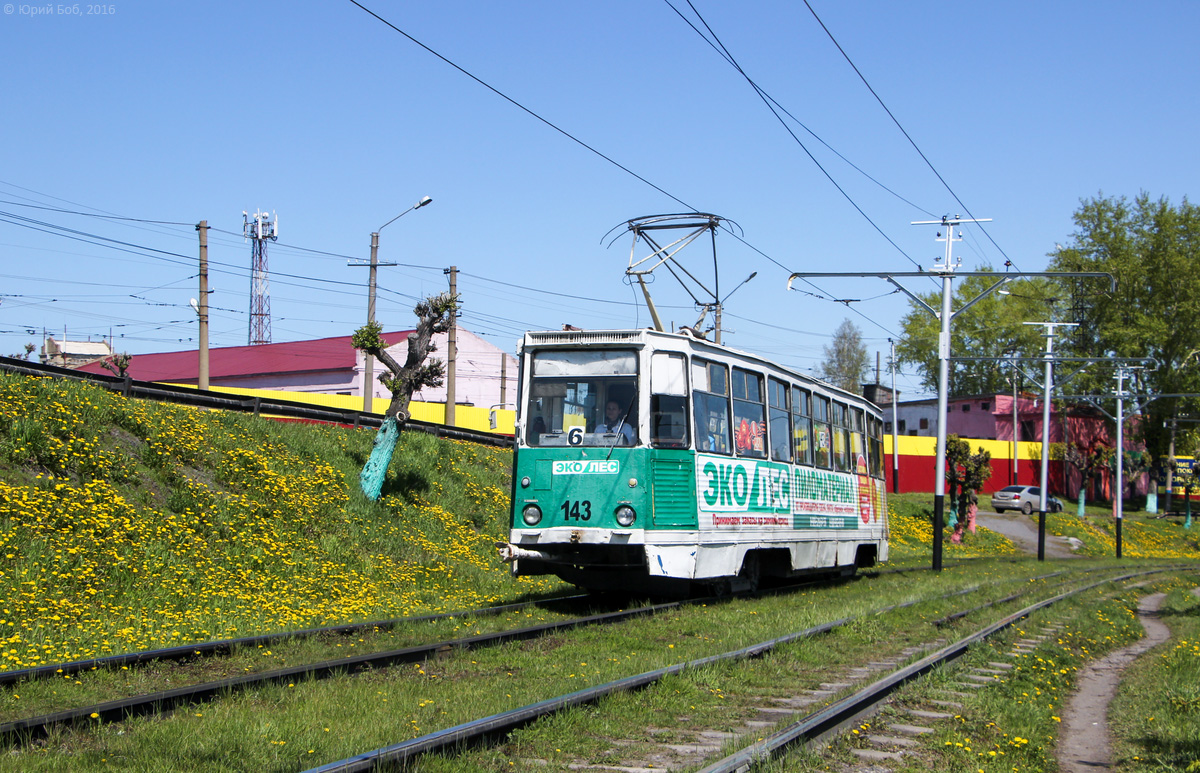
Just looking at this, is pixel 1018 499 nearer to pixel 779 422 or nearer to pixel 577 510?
pixel 779 422

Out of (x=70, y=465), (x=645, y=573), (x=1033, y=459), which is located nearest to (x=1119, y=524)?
(x=1033, y=459)

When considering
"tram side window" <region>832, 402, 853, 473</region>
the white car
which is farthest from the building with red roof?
"tram side window" <region>832, 402, 853, 473</region>

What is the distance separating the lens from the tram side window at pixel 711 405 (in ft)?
43.0

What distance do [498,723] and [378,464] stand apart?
13070mm

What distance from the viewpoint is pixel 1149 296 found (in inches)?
2569

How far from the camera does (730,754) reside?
5.88 metres

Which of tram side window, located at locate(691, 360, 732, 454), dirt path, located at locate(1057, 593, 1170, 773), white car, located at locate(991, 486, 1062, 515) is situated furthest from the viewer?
white car, located at locate(991, 486, 1062, 515)

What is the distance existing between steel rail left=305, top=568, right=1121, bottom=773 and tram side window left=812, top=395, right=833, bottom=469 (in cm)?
794

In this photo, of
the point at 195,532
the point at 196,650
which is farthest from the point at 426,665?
the point at 195,532

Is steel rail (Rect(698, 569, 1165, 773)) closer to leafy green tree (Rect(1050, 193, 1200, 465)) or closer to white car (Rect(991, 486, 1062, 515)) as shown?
white car (Rect(991, 486, 1062, 515))

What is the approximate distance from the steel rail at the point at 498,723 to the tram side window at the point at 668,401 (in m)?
3.76

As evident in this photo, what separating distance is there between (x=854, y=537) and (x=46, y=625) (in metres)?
13.2

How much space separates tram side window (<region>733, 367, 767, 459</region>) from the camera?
1412 centimetres

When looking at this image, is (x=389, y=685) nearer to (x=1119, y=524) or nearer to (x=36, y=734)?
(x=36, y=734)
